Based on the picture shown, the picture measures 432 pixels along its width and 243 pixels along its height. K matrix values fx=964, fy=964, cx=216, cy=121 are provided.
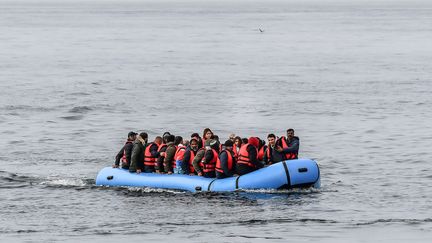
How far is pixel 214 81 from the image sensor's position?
68375 mm

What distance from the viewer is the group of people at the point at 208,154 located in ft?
95.2

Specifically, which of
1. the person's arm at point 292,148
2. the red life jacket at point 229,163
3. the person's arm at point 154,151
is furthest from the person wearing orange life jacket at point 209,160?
the person's arm at point 292,148

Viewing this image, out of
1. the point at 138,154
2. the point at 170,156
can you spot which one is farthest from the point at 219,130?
the point at 170,156

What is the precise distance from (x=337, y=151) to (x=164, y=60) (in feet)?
162

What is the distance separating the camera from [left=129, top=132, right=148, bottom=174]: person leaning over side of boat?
30.5 m

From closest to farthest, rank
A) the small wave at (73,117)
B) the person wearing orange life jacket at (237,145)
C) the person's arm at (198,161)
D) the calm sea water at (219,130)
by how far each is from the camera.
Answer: the calm sea water at (219,130)
the person's arm at (198,161)
the person wearing orange life jacket at (237,145)
the small wave at (73,117)

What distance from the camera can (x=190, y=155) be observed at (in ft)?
97.3

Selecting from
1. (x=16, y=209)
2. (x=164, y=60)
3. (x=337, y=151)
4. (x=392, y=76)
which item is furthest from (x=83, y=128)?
(x=164, y=60)

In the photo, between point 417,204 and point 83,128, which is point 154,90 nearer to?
point 83,128

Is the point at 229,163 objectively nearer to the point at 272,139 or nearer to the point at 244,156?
the point at 244,156

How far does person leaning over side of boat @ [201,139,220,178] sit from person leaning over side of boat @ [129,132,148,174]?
2.17m

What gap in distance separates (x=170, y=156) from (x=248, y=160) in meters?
2.73

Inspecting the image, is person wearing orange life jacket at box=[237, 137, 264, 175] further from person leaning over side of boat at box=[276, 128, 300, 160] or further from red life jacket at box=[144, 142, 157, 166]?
red life jacket at box=[144, 142, 157, 166]

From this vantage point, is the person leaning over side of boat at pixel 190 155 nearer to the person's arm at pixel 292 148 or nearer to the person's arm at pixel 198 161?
the person's arm at pixel 198 161
